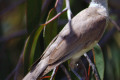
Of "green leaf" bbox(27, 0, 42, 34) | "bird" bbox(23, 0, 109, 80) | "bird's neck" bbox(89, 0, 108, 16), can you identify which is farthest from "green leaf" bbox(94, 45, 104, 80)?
"green leaf" bbox(27, 0, 42, 34)

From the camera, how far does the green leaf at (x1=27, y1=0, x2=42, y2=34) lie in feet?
7.69

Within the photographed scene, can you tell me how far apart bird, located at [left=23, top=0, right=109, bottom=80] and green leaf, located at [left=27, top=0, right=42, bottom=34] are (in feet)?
1.54

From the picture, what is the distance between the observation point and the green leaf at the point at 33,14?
234cm

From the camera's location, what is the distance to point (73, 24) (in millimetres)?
1941

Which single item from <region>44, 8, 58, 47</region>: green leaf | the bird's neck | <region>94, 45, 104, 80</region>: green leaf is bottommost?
<region>94, 45, 104, 80</region>: green leaf

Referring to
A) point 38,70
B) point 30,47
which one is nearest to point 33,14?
point 30,47

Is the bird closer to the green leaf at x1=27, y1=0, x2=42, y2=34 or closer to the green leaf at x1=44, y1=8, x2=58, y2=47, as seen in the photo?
the green leaf at x1=44, y1=8, x2=58, y2=47

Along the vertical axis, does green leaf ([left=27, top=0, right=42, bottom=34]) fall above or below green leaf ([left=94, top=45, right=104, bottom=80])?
above

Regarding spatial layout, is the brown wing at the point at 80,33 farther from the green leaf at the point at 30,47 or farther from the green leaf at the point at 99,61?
the green leaf at the point at 30,47

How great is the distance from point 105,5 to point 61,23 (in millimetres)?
391

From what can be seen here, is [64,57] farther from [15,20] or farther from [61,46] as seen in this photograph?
[15,20]

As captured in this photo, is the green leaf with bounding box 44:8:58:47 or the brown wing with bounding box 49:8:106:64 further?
the green leaf with bounding box 44:8:58:47

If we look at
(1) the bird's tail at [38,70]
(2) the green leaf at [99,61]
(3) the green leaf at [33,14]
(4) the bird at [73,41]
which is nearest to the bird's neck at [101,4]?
(4) the bird at [73,41]

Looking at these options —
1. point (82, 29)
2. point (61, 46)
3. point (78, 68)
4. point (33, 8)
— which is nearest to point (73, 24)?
point (82, 29)
